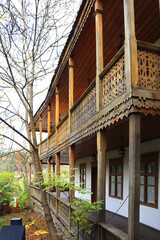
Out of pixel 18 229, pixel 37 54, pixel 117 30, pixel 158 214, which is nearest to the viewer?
pixel 18 229

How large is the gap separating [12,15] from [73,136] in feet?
15.3

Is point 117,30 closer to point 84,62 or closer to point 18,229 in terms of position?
point 84,62

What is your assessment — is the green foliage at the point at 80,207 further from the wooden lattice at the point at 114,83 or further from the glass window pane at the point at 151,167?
the glass window pane at the point at 151,167

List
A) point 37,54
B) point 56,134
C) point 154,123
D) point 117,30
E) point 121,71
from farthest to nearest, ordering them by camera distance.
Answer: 1. point 56,134
2. point 37,54
3. point 117,30
4. point 154,123
5. point 121,71

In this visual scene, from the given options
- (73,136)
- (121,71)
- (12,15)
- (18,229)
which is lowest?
(18,229)

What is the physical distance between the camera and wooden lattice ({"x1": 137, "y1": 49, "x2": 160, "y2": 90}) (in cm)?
407

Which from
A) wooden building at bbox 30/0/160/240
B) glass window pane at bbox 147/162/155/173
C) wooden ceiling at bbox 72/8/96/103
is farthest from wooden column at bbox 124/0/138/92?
glass window pane at bbox 147/162/155/173

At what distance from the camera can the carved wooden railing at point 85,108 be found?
622cm

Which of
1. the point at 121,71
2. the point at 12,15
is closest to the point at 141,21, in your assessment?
the point at 121,71

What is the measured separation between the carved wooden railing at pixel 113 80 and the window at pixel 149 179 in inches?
121

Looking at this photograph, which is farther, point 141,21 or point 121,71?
point 141,21

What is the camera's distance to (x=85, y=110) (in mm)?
7016

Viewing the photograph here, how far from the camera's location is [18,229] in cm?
204

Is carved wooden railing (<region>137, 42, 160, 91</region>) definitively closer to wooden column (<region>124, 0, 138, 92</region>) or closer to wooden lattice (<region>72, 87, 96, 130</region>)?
wooden column (<region>124, 0, 138, 92</region>)
